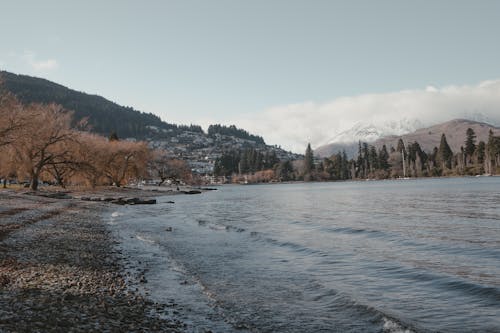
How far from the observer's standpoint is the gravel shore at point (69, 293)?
10.0 meters

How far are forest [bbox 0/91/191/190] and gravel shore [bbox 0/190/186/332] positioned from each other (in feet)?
134

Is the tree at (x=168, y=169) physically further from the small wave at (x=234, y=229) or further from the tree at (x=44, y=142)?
the small wave at (x=234, y=229)

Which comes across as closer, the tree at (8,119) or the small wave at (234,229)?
the small wave at (234,229)

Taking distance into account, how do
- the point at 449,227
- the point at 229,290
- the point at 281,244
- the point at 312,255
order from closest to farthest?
the point at 229,290
the point at 312,255
the point at 281,244
the point at 449,227

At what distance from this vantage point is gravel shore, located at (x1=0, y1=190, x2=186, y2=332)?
32.9 ft

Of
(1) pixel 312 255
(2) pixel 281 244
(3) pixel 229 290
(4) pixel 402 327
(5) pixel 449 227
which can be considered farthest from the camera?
(5) pixel 449 227

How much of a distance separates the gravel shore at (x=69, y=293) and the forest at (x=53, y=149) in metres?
40.9

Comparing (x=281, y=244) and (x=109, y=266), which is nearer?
(x=109, y=266)

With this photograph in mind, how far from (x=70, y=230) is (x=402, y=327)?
23734 millimetres

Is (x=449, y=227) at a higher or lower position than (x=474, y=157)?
lower

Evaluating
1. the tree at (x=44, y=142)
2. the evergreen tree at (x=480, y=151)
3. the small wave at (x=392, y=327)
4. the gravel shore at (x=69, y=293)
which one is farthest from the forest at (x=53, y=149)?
the evergreen tree at (x=480, y=151)

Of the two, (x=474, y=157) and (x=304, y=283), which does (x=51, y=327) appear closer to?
(x=304, y=283)

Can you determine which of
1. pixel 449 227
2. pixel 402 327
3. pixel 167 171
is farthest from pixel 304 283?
pixel 167 171

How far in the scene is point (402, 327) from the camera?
11227 mm
